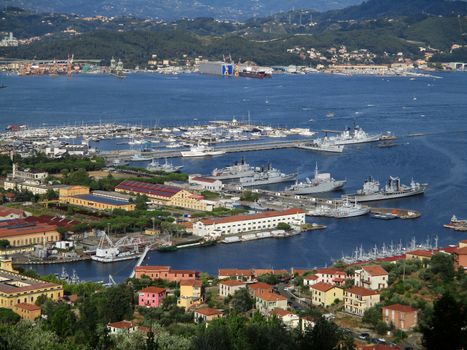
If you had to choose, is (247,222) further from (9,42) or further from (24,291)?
(9,42)

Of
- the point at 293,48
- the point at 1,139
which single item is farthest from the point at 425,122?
the point at 293,48

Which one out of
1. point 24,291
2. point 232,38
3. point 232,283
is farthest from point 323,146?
point 232,38

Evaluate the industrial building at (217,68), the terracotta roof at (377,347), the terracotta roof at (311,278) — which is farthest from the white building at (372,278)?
the industrial building at (217,68)

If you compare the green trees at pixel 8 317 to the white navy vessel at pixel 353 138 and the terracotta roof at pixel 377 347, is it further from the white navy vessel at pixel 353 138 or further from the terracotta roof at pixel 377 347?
the white navy vessel at pixel 353 138

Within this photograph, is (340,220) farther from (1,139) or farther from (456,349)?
(1,139)

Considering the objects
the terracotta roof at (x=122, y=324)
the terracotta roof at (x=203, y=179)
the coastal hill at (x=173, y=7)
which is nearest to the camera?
the terracotta roof at (x=122, y=324)

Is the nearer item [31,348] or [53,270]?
[31,348]
